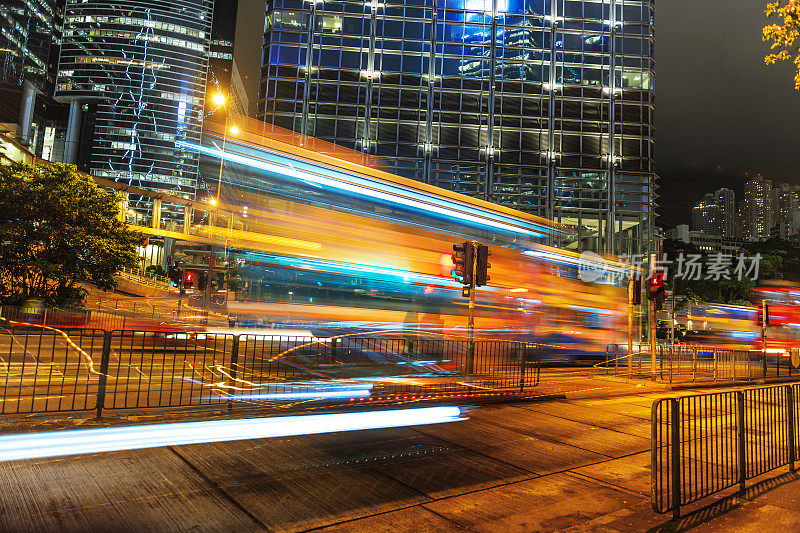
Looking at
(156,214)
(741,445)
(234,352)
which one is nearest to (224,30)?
(156,214)

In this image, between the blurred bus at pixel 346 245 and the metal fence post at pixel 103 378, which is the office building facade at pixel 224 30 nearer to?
the blurred bus at pixel 346 245

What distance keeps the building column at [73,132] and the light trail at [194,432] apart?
136 meters

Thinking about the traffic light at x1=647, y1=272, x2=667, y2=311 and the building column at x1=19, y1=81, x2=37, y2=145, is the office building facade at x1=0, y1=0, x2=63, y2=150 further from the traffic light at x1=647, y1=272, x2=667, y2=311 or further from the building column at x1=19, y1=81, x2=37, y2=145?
the traffic light at x1=647, y1=272, x2=667, y2=311

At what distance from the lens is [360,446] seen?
6832mm

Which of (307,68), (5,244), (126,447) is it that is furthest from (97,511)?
(307,68)

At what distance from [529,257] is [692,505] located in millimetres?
11603

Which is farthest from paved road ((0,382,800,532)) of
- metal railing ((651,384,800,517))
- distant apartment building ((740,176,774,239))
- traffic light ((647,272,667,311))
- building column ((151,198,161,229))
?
distant apartment building ((740,176,774,239))

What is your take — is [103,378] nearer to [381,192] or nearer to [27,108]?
[381,192]

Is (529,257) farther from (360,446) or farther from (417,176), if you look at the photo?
(417,176)

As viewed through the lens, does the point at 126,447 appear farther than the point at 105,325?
No

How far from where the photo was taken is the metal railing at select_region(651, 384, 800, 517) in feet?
16.3

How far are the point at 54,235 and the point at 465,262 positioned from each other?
21.5 meters

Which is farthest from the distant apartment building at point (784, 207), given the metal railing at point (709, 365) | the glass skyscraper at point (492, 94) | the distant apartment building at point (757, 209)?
the metal railing at point (709, 365)

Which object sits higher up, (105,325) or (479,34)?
(479,34)
